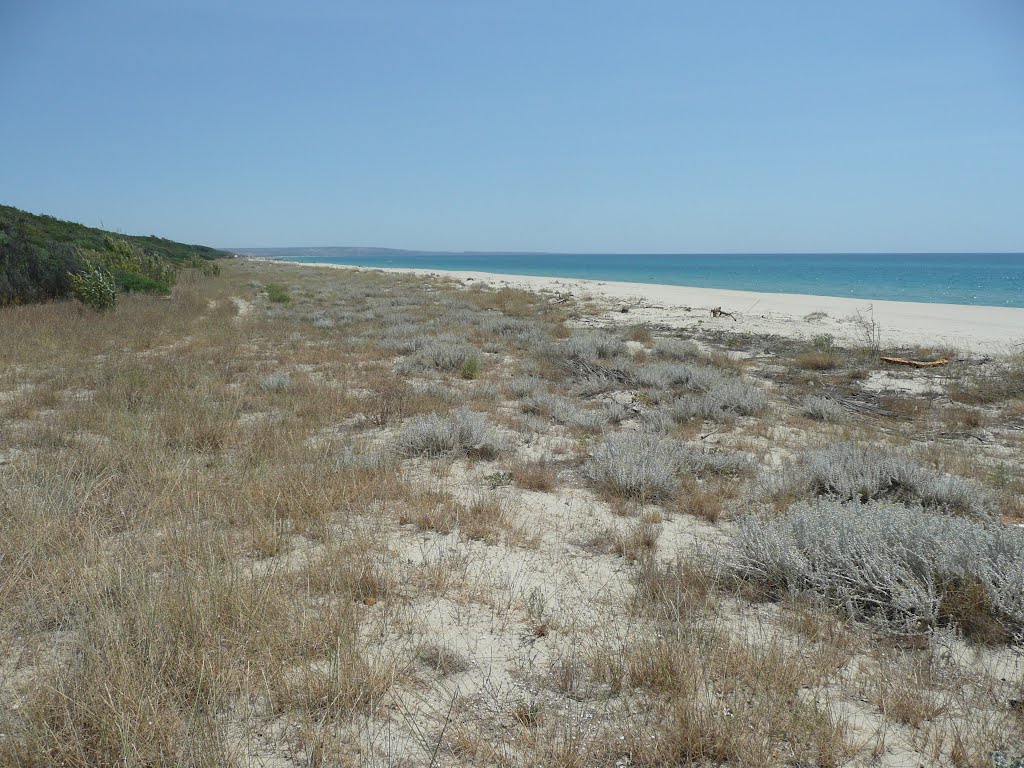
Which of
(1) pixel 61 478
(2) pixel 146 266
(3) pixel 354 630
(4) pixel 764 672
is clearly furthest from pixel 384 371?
(2) pixel 146 266

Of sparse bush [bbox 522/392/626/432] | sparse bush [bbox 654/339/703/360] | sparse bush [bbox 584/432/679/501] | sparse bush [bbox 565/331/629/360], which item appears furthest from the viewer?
sparse bush [bbox 654/339/703/360]

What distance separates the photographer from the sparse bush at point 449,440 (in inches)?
210

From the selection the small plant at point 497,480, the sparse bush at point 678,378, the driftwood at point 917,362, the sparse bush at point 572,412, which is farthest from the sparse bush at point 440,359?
the driftwood at point 917,362

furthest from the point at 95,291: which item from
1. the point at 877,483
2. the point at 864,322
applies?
the point at 864,322

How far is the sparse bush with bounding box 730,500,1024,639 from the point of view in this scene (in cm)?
267

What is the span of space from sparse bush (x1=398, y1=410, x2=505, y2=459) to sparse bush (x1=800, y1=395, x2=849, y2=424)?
4.35 metres

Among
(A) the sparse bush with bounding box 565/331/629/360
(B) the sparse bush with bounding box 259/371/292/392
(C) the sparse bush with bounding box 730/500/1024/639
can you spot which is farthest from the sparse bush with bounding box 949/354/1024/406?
(B) the sparse bush with bounding box 259/371/292/392

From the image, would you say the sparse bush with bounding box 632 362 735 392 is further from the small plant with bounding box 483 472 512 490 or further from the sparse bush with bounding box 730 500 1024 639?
the sparse bush with bounding box 730 500 1024 639

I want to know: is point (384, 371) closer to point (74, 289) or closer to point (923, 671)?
point (923, 671)

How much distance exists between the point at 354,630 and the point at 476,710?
65cm

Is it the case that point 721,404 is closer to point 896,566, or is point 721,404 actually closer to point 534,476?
point 534,476

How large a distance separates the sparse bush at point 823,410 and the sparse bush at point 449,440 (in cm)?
435

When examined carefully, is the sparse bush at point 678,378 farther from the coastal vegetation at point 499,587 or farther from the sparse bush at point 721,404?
the coastal vegetation at point 499,587

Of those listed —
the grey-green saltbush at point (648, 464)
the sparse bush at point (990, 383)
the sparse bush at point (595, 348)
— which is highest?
the sparse bush at point (595, 348)
